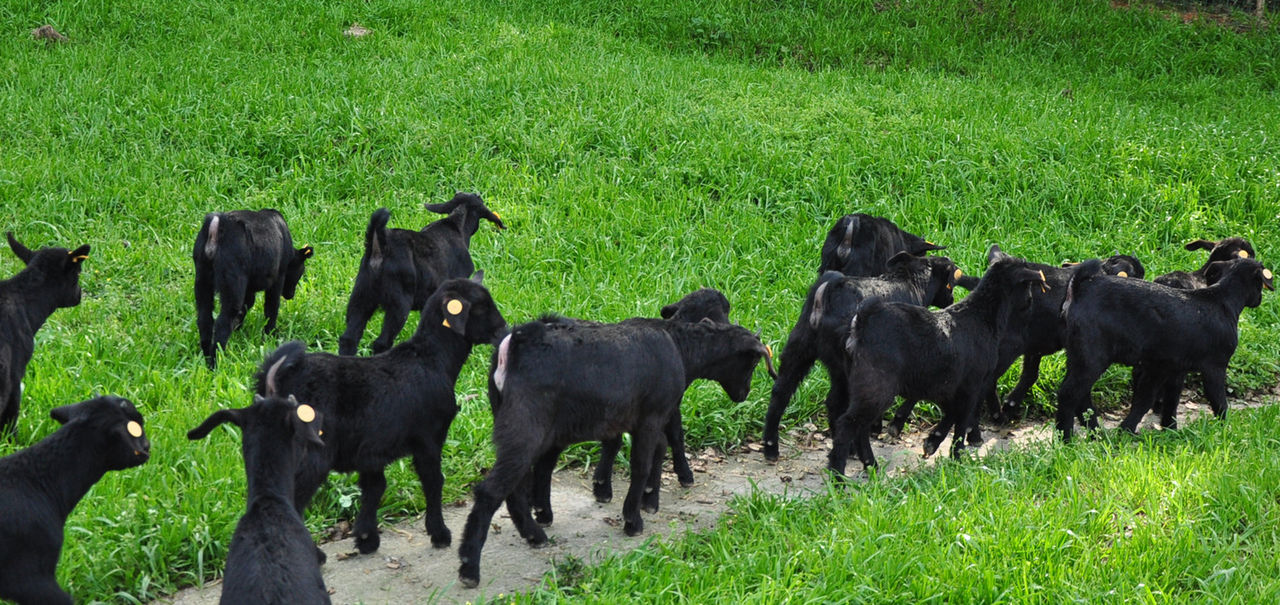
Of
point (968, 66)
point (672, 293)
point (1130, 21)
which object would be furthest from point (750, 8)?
point (672, 293)

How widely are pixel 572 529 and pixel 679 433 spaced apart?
938mm

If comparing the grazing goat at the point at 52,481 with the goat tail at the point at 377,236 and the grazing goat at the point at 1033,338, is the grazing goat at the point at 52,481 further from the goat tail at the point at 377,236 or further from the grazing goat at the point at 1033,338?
the grazing goat at the point at 1033,338

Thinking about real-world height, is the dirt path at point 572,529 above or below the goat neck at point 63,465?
below

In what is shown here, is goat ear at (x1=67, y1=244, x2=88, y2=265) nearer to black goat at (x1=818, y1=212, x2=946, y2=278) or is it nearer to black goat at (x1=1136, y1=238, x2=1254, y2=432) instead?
black goat at (x1=818, y1=212, x2=946, y2=278)

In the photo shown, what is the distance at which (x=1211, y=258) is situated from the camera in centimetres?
932

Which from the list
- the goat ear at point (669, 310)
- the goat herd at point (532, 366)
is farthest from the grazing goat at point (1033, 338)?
the goat ear at point (669, 310)

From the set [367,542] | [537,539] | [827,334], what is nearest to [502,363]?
[537,539]

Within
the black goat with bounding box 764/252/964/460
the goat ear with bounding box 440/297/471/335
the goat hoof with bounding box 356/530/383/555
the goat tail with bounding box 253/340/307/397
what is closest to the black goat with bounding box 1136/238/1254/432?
the black goat with bounding box 764/252/964/460

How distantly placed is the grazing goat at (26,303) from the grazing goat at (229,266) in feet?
3.08

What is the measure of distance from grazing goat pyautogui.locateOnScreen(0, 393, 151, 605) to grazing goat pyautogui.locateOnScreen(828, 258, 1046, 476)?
391 centimetres

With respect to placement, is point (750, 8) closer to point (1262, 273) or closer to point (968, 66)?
point (968, 66)

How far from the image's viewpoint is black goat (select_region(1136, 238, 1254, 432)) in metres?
8.23

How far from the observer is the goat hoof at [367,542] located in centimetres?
607

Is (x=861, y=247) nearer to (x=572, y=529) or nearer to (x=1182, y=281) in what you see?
(x=1182, y=281)
